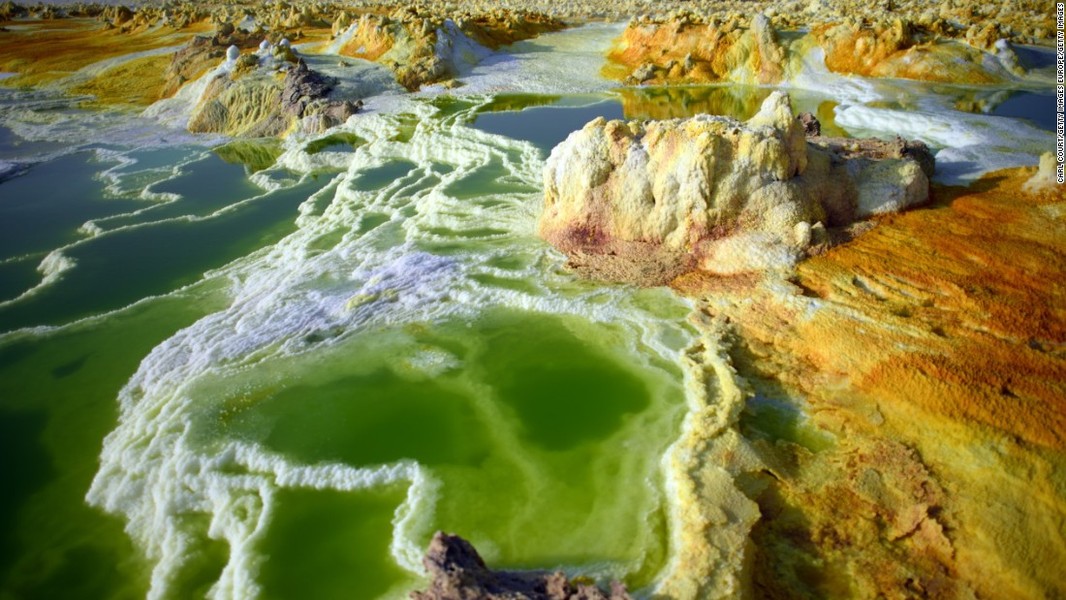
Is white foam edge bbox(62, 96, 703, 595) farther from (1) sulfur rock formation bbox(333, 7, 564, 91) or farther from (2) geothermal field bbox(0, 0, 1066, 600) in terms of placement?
(1) sulfur rock formation bbox(333, 7, 564, 91)

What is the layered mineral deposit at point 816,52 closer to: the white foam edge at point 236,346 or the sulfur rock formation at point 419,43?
the sulfur rock formation at point 419,43

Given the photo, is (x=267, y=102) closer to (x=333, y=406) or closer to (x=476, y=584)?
(x=333, y=406)

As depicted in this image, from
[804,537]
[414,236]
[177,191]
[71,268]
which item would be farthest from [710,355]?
[177,191]

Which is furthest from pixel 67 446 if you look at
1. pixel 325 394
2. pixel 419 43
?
pixel 419 43

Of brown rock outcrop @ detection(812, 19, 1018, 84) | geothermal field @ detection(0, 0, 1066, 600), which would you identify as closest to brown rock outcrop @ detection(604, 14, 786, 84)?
brown rock outcrop @ detection(812, 19, 1018, 84)

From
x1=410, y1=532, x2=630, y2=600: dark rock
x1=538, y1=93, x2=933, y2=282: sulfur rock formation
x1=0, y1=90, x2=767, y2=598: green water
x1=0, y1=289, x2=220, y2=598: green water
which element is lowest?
x1=0, y1=289, x2=220, y2=598: green water

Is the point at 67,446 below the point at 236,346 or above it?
below

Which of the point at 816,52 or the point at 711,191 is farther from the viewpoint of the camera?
the point at 816,52
